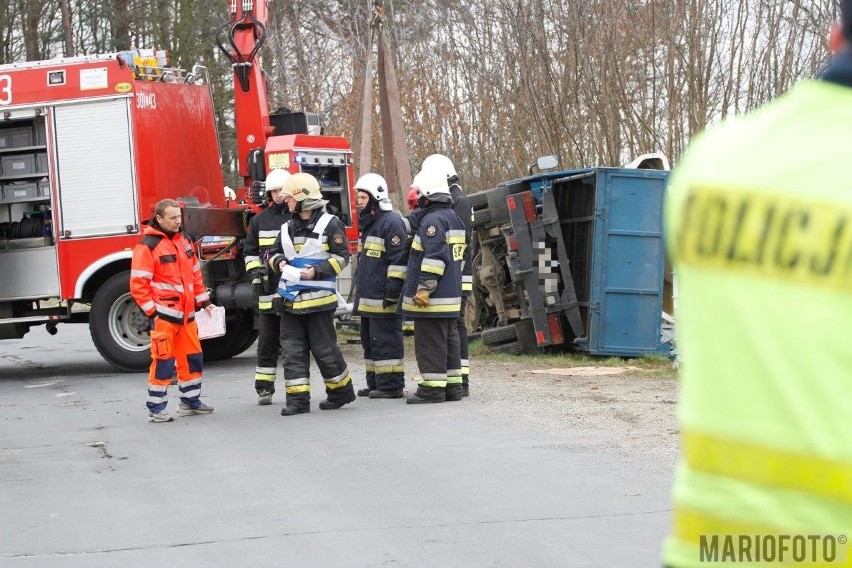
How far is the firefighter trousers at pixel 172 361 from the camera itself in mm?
9625

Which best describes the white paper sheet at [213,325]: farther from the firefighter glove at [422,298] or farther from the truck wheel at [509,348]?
the truck wheel at [509,348]

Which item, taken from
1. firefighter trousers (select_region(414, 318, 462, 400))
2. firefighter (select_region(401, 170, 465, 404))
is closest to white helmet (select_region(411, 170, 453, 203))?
firefighter (select_region(401, 170, 465, 404))

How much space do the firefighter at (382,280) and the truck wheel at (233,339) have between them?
3.77 m

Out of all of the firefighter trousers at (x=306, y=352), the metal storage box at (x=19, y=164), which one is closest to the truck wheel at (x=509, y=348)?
the firefighter trousers at (x=306, y=352)

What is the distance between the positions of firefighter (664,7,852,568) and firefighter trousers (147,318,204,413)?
808cm

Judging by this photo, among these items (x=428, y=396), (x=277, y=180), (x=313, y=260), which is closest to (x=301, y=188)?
(x=313, y=260)

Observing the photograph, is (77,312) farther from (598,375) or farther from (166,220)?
(598,375)

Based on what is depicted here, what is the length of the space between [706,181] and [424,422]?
24.4ft

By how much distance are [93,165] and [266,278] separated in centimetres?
411

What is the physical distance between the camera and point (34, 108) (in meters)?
13.4

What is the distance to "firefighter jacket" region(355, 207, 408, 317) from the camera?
10.4m

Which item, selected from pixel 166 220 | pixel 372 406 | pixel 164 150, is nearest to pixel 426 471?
pixel 372 406

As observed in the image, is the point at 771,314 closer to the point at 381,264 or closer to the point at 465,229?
the point at 465,229

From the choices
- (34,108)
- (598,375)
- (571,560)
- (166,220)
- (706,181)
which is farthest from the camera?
(34,108)
